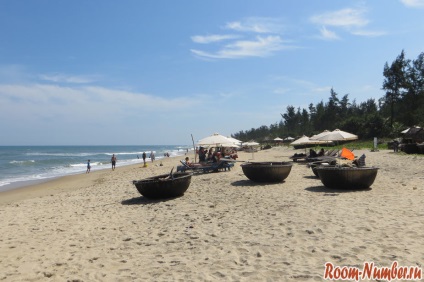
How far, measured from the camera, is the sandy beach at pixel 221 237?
473cm

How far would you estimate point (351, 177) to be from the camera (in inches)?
401

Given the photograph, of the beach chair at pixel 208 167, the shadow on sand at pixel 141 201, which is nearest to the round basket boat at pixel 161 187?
the shadow on sand at pixel 141 201

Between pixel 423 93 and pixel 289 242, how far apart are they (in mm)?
58739

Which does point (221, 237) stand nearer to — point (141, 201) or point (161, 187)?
point (161, 187)

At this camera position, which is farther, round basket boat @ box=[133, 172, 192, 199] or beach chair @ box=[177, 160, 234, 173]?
beach chair @ box=[177, 160, 234, 173]

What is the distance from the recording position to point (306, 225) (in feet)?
21.2

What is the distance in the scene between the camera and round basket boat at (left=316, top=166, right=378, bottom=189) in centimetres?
1016

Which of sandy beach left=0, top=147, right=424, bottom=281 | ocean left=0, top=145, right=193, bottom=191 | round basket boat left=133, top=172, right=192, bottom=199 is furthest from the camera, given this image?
ocean left=0, top=145, right=193, bottom=191

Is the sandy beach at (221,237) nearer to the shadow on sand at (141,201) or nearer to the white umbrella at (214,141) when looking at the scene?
the shadow on sand at (141,201)

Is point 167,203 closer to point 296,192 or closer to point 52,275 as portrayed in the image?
point 296,192

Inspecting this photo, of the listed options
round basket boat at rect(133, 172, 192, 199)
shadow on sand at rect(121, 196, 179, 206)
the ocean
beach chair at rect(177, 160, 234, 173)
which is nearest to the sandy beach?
shadow on sand at rect(121, 196, 179, 206)

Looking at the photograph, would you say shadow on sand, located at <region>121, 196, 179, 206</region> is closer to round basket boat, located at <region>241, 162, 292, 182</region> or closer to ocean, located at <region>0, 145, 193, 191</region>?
round basket boat, located at <region>241, 162, 292, 182</region>

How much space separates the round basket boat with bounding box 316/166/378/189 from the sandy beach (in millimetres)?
396

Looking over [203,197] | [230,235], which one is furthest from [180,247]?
[203,197]
